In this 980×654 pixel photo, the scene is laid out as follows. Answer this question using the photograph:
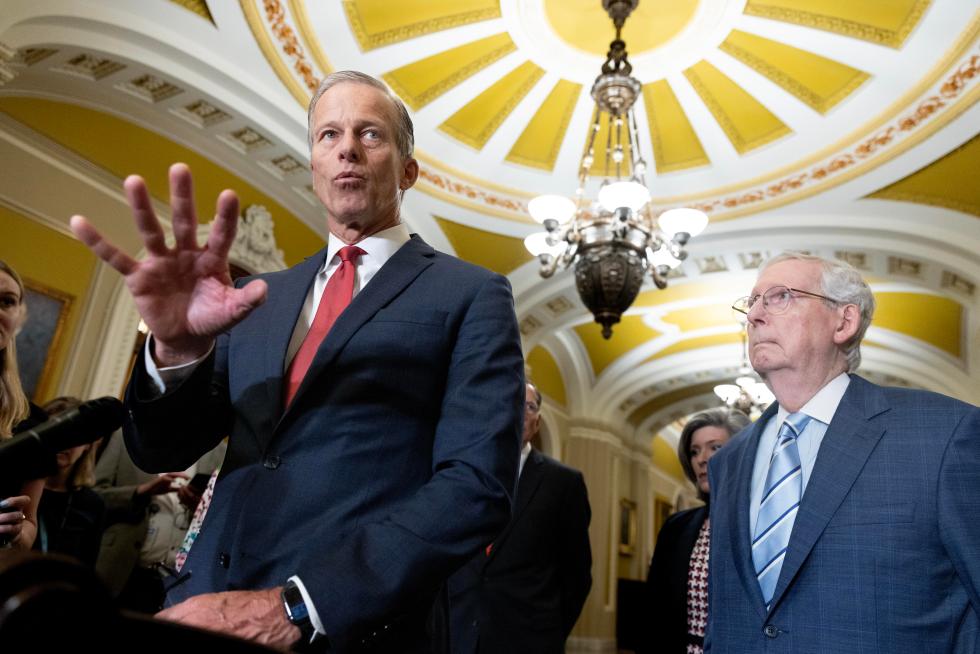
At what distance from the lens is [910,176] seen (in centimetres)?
657

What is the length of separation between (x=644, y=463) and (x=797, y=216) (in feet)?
28.2

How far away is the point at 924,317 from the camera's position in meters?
9.39

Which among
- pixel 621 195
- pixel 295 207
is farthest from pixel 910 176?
pixel 295 207

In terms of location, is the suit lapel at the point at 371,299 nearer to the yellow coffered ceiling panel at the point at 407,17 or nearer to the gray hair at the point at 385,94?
the gray hair at the point at 385,94

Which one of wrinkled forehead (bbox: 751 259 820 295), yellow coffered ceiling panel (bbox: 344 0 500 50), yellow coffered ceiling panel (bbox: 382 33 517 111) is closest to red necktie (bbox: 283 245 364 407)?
wrinkled forehead (bbox: 751 259 820 295)

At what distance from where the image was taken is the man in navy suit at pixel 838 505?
1453 mm

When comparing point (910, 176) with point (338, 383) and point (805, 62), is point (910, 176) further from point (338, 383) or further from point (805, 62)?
point (338, 383)

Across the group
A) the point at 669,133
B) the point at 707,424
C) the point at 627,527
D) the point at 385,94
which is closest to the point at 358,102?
the point at 385,94

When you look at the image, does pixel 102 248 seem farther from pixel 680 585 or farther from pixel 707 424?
pixel 707 424

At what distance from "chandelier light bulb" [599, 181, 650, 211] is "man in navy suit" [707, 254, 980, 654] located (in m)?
2.97

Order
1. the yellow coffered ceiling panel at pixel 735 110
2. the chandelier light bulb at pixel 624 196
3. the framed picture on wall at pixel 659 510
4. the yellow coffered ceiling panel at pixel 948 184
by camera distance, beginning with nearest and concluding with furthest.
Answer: the chandelier light bulb at pixel 624 196
the yellow coffered ceiling panel at pixel 948 184
the yellow coffered ceiling panel at pixel 735 110
the framed picture on wall at pixel 659 510

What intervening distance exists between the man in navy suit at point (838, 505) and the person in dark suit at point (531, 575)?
1.27 metres

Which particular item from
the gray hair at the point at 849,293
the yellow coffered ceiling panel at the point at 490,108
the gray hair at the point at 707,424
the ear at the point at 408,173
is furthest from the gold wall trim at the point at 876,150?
the ear at the point at 408,173

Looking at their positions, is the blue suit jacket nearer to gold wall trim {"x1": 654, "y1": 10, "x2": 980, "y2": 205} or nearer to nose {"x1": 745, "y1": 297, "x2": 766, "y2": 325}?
nose {"x1": 745, "y1": 297, "x2": 766, "y2": 325}
